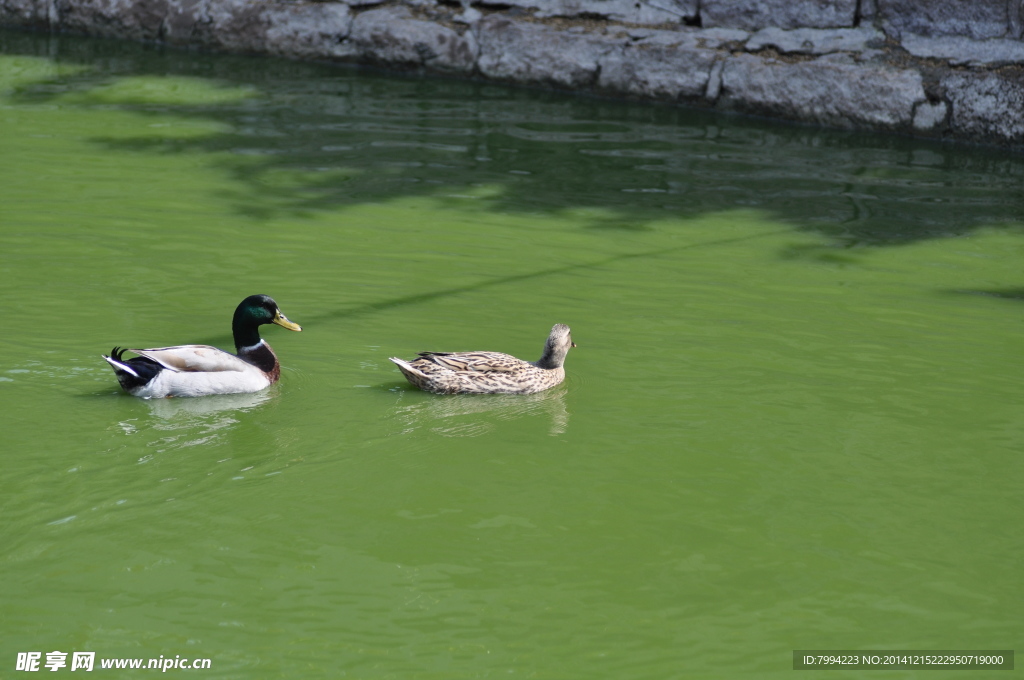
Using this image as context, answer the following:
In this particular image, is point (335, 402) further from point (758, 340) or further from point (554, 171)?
point (554, 171)

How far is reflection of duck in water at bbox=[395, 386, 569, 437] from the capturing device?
5149 millimetres

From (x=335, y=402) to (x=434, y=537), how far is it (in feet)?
4.06

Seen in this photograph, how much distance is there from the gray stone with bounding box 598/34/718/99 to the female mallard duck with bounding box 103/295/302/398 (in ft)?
21.7

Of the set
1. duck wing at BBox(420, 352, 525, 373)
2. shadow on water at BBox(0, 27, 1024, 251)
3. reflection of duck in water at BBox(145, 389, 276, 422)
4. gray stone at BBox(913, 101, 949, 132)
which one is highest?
gray stone at BBox(913, 101, 949, 132)

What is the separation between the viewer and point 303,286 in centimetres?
670

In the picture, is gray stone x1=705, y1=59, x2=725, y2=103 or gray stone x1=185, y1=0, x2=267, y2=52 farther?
gray stone x1=185, y1=0, x2=267, y2=52

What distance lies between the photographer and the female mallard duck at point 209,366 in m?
5.18

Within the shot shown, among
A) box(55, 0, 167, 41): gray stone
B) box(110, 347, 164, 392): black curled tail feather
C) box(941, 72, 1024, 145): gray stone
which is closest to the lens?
box(110, 347, 164, 392): black curled tail feather

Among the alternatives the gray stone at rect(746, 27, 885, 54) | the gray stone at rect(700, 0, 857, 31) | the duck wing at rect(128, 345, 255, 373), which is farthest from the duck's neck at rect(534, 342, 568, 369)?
the gray stone at rect(700, 0, 857, 31)

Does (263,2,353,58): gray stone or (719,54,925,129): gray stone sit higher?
(263,2,353,58): gray stone

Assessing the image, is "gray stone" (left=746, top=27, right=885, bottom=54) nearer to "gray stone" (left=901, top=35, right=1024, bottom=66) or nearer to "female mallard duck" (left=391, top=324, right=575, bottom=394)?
"gray stone" (left=901, top=35, right=1024, bottom=66)

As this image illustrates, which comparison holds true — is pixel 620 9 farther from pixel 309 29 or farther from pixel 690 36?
pixel 309 29

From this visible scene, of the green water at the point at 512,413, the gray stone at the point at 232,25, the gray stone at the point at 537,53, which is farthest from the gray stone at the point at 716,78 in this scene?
the gray stone at the point at 232,25

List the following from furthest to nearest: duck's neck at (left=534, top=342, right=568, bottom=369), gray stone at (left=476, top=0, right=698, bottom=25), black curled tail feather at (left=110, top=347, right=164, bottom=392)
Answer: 1. gray stone at (left=476, top=0, right=698, bottom=25)
2. duck's neck at (left=534, top=342, right=568, bottom=369)
3. black curled tail feather at (left=110, top=347, right=164, bottom=392)
